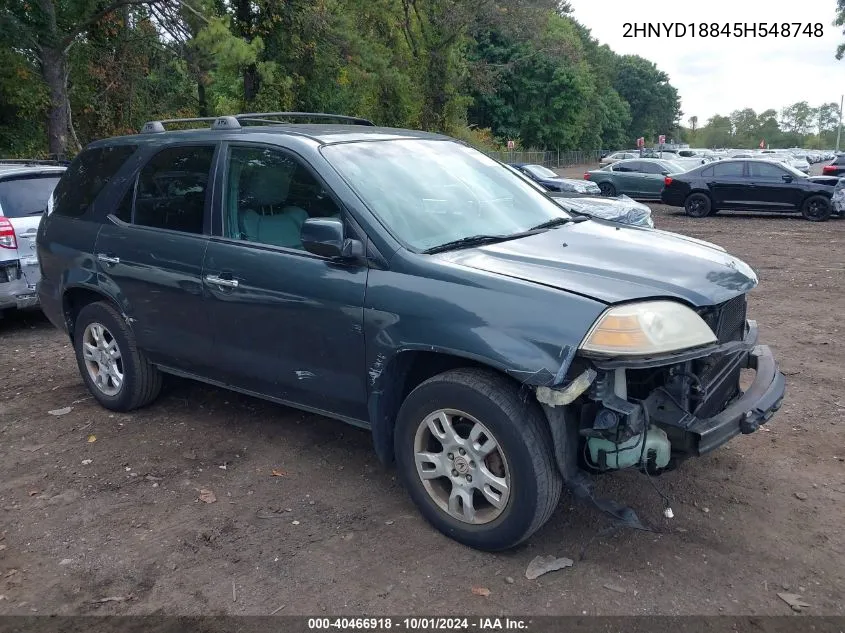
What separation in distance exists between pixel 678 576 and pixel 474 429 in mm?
1066

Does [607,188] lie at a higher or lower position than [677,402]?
higher

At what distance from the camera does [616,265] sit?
349 centimetres

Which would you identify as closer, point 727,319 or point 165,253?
point 727,319

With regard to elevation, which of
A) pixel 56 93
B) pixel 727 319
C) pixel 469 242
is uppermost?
pixel 56 93

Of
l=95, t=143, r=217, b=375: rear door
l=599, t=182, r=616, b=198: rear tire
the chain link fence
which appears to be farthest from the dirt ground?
the chain link fence

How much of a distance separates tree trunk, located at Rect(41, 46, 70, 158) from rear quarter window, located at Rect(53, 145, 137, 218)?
43.0 ft

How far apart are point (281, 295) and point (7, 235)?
184 inches

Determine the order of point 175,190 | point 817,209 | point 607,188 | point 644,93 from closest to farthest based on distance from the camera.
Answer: point 175,190
point 817,209
point 607,188
point 644,93

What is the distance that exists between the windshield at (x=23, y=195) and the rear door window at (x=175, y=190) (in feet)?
10.8

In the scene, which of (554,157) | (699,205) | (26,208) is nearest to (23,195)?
(26,208)

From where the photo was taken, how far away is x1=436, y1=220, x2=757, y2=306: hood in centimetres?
324

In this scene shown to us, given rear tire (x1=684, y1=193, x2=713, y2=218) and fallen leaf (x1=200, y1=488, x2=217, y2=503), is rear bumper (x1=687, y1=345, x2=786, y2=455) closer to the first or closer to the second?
fallen leaf (x1=200, y1=488, x2=217, y2=503)

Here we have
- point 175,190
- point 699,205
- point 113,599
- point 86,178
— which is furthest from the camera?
point 699,205

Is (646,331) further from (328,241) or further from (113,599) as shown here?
(113,599)
